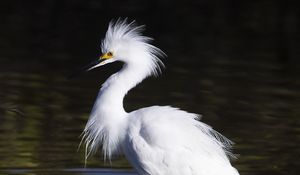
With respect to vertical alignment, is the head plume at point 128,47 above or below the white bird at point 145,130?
above

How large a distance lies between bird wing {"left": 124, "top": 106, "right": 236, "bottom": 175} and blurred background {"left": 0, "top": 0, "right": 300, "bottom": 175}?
1.66 metres

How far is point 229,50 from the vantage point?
17.7 m

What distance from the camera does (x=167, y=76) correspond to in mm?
14617

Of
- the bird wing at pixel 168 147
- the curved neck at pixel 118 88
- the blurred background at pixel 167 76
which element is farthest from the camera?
the blurred background at pixel 167 76

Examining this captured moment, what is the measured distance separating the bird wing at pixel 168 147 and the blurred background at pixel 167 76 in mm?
1656

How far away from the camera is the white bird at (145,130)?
25.5ft

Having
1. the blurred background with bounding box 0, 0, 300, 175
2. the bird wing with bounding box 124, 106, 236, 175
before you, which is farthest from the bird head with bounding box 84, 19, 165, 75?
the blurred background with bounding box 0, 0, 300, 175

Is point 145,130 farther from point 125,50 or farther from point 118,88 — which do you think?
point 125,50

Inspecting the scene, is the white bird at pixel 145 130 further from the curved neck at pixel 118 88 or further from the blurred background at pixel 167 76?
the blurred background at pixel 167 76

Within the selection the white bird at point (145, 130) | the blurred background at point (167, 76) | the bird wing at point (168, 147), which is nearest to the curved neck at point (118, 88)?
the white bird at point (145, 130)

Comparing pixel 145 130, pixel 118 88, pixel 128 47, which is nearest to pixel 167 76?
pixel 128 47

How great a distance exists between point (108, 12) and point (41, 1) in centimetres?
240

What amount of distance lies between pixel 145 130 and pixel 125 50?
84 centimetres

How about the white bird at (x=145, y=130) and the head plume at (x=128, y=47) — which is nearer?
the white bird at (x=145, y=130)
